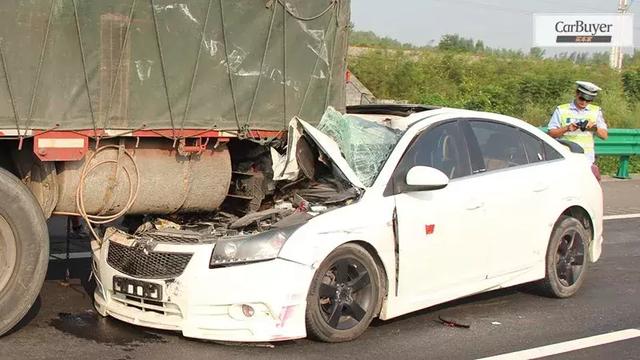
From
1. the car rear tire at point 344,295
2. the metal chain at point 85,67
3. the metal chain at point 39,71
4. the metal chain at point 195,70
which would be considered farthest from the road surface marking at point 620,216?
the metal chain at point 39,71

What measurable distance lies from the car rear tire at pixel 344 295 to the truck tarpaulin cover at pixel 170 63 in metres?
1.34

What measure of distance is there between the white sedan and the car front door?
11 mm

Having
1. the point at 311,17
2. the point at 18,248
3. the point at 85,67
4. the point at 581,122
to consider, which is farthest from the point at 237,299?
the point at 581,122

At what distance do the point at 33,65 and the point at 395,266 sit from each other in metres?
2.74

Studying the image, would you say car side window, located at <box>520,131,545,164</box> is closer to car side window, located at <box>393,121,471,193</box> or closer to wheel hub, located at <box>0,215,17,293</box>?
car side window, located at <box>393,121,471,193</box>

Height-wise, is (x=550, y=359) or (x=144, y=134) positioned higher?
(x=144, y=134)

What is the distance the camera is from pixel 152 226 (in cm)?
622

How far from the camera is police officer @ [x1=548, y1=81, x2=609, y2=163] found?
9.20 meters

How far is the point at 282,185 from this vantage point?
20.7ft

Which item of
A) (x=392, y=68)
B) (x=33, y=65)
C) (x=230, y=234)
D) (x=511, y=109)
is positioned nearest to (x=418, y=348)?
(x=230, y=234)

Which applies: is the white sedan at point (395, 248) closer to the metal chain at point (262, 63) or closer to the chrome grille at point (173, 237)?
the chrome grille at point (173, 237)

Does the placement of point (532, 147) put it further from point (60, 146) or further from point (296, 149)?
point (60, 146)

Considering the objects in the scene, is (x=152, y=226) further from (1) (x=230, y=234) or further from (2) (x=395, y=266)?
(2) (x=395, y=266)

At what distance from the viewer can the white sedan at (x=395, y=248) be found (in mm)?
5289
